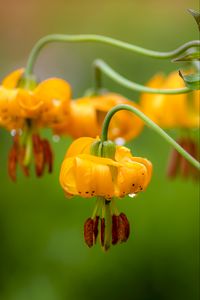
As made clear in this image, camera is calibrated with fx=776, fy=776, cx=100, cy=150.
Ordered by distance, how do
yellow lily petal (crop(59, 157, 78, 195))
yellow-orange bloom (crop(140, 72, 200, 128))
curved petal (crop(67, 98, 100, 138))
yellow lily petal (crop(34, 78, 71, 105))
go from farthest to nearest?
1. yellow-orange bloom (crop(140, 72, 200, 128))
2. curved petal (crop(67, 98, 100, 138))
3. yellow lily petal (crop(34, 78, 71, 105))
4. yellow lily petal (crop(59, 157, 78, 195))

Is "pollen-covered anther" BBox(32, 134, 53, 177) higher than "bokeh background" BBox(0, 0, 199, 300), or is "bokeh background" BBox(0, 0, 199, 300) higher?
"pollen-covered anther" BBox(32, 134, 53, 177)

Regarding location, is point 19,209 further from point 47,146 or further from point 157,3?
point 157,3

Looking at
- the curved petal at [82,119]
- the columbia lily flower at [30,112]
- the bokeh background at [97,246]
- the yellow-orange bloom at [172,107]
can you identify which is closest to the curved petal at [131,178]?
the columbia lily flower at [30,112]

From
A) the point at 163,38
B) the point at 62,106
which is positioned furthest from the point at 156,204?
the point at 163,38

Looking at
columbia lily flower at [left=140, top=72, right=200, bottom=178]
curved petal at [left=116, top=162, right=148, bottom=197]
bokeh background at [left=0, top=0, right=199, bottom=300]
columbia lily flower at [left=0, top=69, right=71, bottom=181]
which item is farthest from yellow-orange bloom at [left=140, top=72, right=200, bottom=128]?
bokeh background at [left=0, top=0, right=199, bottom=300]

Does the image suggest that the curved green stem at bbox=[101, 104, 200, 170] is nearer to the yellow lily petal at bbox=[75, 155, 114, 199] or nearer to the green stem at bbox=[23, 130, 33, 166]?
the yellow lily petal at bbox=[75, 155, 114, 199]

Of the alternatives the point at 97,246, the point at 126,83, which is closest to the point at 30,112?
the point at 126,83

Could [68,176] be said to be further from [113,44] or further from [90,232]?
[113,44]
